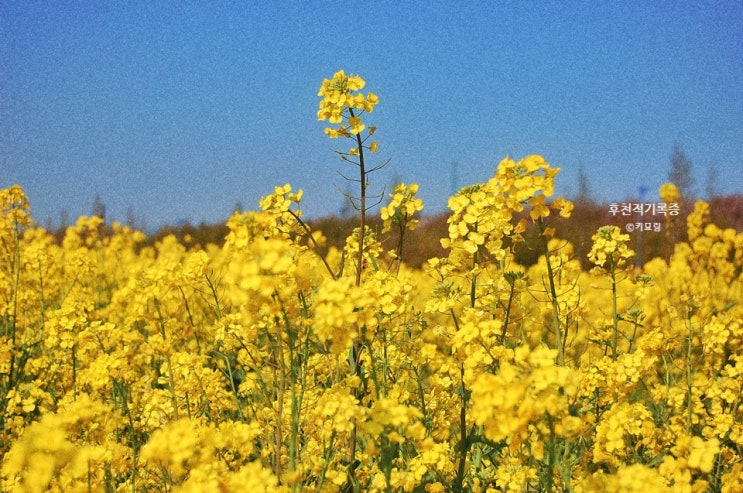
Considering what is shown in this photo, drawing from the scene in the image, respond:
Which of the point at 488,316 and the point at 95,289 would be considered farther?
the point at 95,289

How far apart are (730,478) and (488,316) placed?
1107 millimetres

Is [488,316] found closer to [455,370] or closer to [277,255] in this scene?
[455,370]

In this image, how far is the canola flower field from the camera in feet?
5.52

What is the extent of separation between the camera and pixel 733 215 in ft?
56.6

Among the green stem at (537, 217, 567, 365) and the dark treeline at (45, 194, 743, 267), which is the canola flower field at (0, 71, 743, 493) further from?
the dark treeline at (45, 194, 743, 267)

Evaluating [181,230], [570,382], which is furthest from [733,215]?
[570,382]

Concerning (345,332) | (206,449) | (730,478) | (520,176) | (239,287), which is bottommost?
(730,478)

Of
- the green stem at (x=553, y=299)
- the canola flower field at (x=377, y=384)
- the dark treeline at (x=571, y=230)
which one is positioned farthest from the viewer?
the dark treeline at (x=571, y=230)

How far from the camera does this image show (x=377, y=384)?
2594 millimetres

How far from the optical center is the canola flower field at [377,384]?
1.68m

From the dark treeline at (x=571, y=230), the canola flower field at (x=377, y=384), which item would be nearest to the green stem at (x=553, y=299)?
the canola flower field at (x=377, y=384)

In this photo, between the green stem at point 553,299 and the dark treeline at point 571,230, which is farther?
the dark treeline at point 571,230

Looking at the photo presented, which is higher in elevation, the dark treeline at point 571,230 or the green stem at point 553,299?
the dark treeline at point 571,230

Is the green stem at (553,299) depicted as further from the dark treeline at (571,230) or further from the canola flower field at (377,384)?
the dark treeline at (571,230)
